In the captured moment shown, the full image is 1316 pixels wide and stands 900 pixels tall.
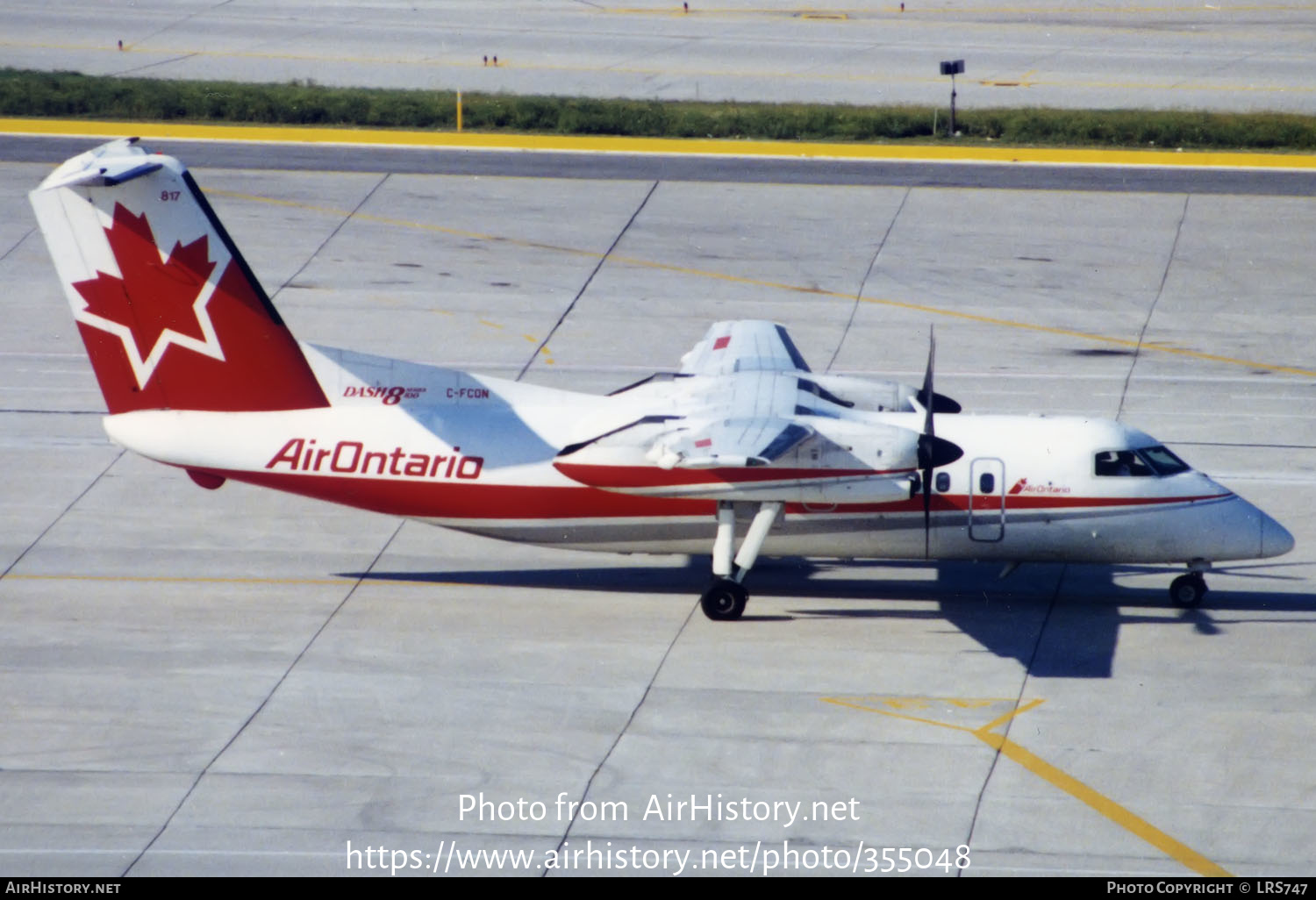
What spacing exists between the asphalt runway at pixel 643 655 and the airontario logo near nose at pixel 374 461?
6.23 ft

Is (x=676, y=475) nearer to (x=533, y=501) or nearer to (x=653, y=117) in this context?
(x=533, y=501)

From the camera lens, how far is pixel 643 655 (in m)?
22.2

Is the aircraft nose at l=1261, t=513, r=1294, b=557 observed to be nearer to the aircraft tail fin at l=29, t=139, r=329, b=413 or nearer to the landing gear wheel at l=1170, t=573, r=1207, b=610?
the landing gear wheel at l=1170, t=573, r=1207, b=610

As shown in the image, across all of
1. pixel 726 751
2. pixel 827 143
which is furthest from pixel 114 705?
pixel 827 143

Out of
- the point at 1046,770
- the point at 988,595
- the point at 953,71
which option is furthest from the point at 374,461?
the point at 953,71

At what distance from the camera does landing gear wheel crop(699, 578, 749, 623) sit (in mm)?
22953

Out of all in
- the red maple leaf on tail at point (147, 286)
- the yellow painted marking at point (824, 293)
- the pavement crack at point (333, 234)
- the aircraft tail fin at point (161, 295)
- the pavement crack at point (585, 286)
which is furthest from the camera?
the pavement crack at point (333, 234)

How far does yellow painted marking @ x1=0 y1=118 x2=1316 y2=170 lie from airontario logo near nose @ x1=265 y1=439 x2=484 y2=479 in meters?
25.4

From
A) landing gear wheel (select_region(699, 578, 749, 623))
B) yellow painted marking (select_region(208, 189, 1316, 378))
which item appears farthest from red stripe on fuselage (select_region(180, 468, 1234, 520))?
yellow painted marking (select_region(208, 189, 1316, 378))

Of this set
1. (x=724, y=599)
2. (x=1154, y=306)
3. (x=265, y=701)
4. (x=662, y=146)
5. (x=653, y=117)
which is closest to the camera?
(x=265, y=701)

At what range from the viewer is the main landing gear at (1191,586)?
933 inches

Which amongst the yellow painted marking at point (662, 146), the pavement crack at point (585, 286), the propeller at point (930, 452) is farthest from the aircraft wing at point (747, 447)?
the yellow painted marking at point (662, 146)

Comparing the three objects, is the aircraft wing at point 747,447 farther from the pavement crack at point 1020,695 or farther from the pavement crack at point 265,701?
the pavement crack at point 265,701

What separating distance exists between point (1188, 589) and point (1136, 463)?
199cm
